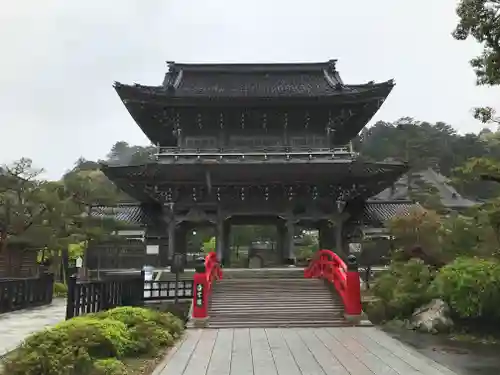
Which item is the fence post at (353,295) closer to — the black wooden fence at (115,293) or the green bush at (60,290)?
the black wooden fence at (115,293)

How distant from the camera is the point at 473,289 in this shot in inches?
503

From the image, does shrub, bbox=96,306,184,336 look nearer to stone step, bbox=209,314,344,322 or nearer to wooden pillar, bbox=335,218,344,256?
stone step, bbox=209,314,344,322

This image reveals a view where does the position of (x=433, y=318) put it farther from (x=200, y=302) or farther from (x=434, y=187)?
(x=434, y=187)

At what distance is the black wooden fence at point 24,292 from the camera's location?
18109mm

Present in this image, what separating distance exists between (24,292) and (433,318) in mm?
15912

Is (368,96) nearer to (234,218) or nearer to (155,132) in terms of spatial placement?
(234,218)

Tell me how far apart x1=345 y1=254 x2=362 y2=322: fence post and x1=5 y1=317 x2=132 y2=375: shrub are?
779cm

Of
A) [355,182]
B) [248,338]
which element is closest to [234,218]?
[355,182]

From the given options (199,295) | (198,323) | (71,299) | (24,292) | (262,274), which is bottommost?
(198,323)

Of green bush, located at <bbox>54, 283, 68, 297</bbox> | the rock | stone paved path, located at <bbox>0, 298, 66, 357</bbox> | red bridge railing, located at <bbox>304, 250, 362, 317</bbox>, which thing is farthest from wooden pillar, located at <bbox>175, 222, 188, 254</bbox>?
the rock

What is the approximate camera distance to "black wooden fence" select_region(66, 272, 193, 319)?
12.7 metres

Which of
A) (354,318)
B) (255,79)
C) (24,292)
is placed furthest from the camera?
(255,79)

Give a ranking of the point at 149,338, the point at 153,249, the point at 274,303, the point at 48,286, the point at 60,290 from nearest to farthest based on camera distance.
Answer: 1. the point at 149,338
2. the point at 274,303
3. the point at 48,286
4. the point at 153,249
5. the point at 60,290

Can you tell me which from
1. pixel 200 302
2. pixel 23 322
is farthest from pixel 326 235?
pixel 23 322
